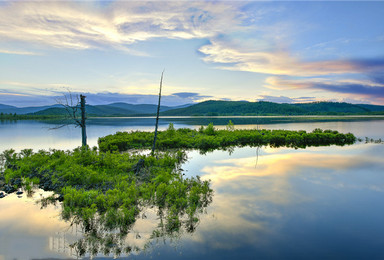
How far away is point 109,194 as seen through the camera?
10383 millimetres

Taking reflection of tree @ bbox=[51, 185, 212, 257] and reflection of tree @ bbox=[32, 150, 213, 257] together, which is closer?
reflection of tree @ bbox=[51, 185, 212, 257]

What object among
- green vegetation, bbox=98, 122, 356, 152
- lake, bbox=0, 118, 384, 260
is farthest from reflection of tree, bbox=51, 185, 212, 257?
green vegetation, bbox=98, 122, 356, 152

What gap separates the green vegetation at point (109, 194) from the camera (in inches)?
337

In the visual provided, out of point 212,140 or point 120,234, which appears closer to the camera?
point 120,234

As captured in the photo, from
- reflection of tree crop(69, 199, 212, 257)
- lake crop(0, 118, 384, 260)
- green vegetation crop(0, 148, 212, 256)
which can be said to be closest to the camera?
reflection of tree crop(69, 199, 212, 257)

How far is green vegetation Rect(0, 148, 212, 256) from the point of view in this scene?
855 centimetres

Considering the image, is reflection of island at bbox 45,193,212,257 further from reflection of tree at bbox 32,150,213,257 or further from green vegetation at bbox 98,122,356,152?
green vegetation at bbox 98,122,356,152

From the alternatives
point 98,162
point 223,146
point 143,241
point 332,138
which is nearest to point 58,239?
point 143,241

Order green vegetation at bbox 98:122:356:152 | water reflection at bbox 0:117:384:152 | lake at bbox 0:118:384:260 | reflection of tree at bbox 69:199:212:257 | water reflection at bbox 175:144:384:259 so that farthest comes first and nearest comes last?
water reflection at bbox 0:117:384:152, green vegetation at bbox 98:122:356:152, water reflection at bbox 175:144:384:259, lake at bbox 0:118:384:260, reflection of tree at bbox 69:199:212:257

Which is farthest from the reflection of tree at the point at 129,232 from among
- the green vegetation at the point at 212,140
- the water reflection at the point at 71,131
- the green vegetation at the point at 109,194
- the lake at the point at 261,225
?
the water reflection at the point at 71,131

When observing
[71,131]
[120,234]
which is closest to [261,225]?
[120,234]

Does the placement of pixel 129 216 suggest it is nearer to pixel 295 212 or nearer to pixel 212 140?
pixel 295 212

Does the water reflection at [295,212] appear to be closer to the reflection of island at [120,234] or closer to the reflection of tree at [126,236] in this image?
the reflection of tree at [126,236]

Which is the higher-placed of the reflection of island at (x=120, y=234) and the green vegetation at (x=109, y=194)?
the green vegetation at (x=109, y=194)
